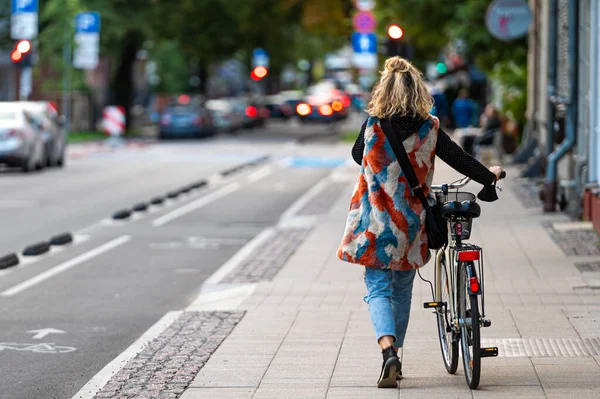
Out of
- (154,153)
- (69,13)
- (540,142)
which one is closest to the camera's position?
(540,142)

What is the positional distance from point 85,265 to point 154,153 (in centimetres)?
2622

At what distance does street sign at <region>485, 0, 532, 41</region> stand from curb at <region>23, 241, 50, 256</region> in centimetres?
957

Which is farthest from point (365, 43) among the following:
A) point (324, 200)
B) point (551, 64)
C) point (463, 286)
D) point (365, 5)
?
point (463, 286)

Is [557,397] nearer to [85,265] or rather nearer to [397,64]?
[397,64]

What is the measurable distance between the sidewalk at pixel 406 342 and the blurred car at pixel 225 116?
42691 millimetres

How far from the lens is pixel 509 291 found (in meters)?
11.2

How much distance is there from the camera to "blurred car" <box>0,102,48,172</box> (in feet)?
96.3

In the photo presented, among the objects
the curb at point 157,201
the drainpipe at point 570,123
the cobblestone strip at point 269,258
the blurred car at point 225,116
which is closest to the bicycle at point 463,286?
the cobblestone strip at point 269,258

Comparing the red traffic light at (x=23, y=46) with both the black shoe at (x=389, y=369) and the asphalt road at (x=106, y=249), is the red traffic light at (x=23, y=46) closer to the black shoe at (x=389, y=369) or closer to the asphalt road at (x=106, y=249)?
the asphalt road at (x=106, y=249)

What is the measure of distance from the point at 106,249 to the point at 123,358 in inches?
282

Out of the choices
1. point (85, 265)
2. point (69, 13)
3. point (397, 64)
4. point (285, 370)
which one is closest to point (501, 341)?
point (285, 370)

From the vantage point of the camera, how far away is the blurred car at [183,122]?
50.9 m

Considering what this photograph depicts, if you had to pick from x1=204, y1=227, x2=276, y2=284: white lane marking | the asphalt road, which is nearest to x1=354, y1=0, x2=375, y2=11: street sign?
the asphalt road

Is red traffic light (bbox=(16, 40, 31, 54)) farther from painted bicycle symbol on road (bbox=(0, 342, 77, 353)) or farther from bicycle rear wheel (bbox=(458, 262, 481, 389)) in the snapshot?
bicycle rear wheel (bbox=(458, 262, 481, 389))
